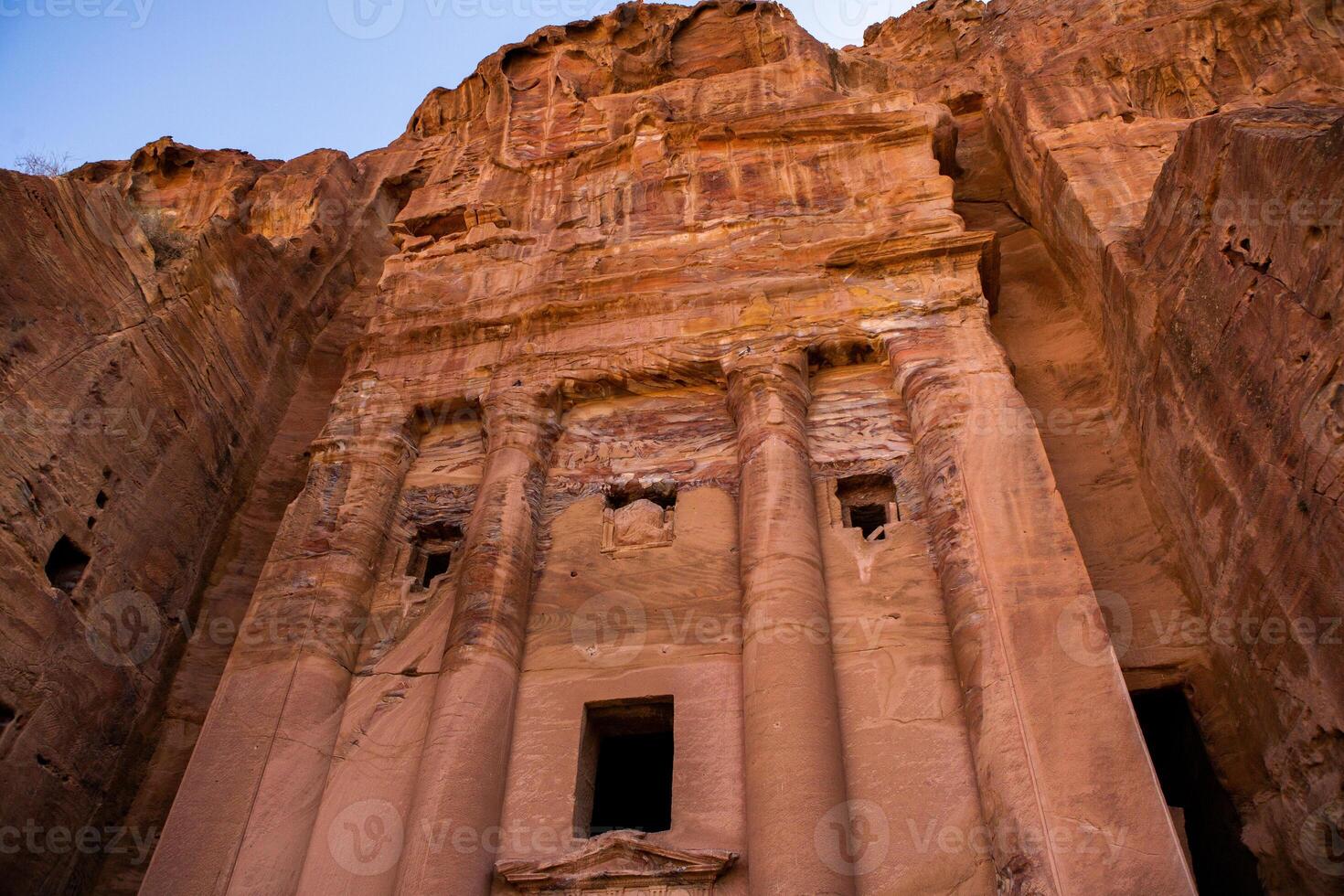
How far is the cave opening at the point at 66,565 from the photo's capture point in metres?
9.88

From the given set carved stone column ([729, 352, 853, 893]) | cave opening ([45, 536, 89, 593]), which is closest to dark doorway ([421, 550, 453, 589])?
cave opening ([45, 536, 89, 593])

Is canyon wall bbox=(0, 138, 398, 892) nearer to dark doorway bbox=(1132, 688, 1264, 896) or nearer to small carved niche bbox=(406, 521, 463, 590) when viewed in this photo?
small carved niche bbox=(406, 521, 463, 590)

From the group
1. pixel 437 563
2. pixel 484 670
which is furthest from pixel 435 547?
pixel 484 670

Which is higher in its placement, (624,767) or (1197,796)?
(624,767)

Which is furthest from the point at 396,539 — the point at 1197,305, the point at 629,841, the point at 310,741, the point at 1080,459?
the point at 1197,305

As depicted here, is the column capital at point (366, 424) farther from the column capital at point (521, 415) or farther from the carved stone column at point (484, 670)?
the carved stone column at point (484, 670)

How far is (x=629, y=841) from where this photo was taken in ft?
25.4

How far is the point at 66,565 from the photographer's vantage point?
10039mm

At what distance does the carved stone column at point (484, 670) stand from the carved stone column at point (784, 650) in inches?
85.0

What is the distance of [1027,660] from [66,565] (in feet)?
30.0

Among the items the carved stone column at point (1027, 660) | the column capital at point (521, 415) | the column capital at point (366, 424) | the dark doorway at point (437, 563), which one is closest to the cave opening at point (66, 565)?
the column capital at point (366, 424)

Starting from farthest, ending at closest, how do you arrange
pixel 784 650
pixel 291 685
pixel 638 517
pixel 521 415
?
pixel 521 415 → pixel 638 517 → pixel 291 685 → pixel 784 650

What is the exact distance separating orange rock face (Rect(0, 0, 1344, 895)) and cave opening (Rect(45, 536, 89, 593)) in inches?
2.7

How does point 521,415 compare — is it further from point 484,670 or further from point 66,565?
point 66,565
